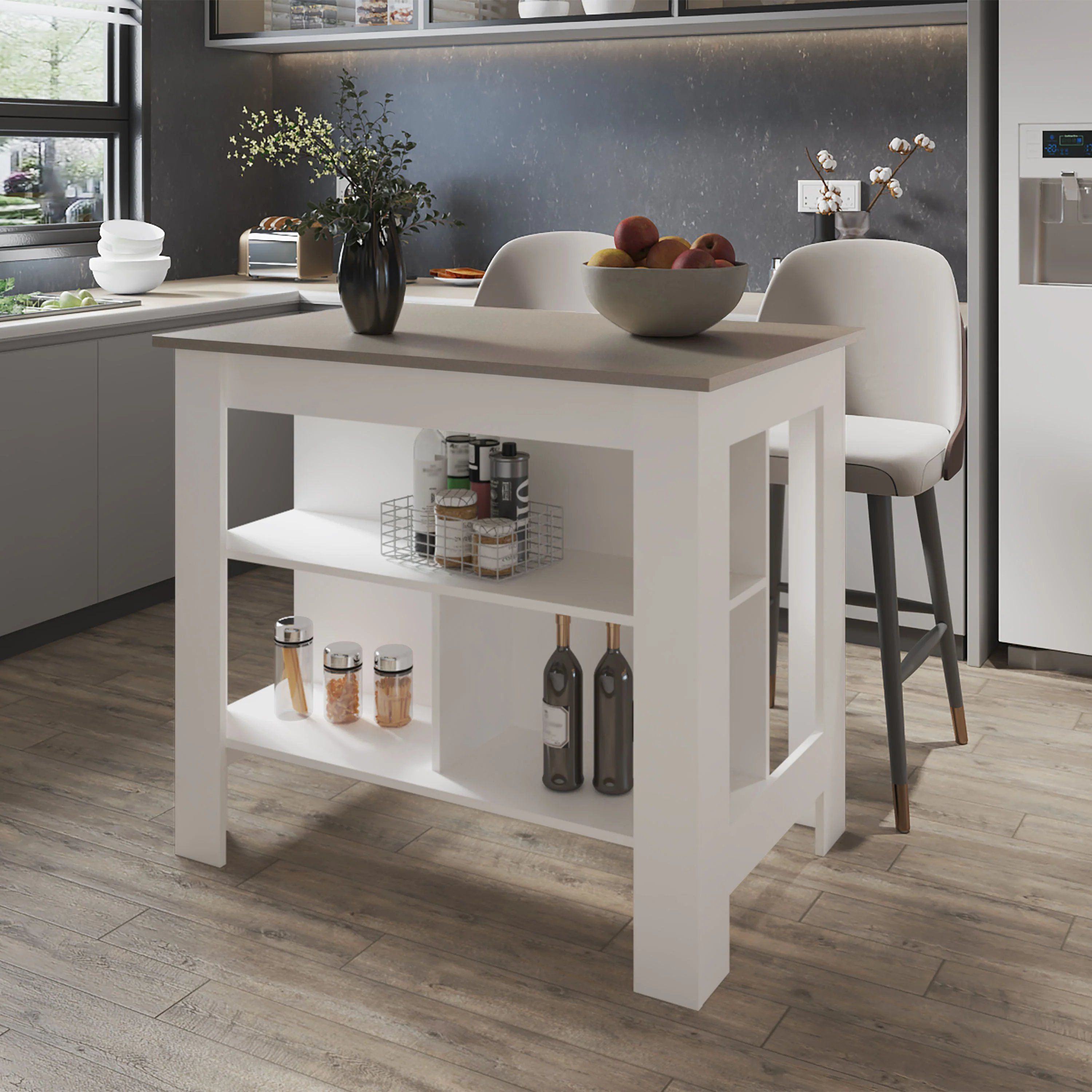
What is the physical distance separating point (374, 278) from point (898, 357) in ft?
3.64

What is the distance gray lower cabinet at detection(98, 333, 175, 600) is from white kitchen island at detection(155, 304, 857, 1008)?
1.11m

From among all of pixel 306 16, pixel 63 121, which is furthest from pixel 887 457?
pixel 63 121

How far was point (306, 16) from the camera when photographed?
4148 millimetres

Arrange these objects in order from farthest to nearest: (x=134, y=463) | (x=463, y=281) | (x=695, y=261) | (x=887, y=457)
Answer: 1. (x=463, y=281)
2. (x=134, y=463)
3. (x=887, y=457)
4. (x=695, y=261)

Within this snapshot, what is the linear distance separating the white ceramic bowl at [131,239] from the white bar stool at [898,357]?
1.99 metres

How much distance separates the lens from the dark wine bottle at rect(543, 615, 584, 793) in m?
2.13

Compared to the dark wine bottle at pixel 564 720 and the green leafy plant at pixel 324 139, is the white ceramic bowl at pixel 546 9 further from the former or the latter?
the dark wine bottle at pixel 564 720

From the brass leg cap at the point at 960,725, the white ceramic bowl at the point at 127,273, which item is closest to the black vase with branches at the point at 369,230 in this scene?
the brass leg cap at the point at 960,725

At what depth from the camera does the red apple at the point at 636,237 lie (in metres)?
2.01

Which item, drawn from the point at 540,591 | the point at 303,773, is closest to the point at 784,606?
the point at 303,773

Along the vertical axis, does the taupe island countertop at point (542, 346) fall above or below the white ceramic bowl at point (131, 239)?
below

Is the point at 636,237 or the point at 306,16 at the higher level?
the point at 306,16

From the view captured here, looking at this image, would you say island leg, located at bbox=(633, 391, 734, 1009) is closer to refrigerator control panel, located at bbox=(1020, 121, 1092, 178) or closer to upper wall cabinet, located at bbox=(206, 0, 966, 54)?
refrigerator control panel, located at bbox=(1020, 121, 1092, 178)

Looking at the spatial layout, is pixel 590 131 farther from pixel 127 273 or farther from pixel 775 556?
pixel 775 556
